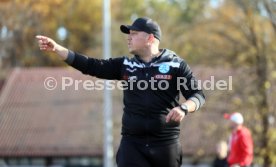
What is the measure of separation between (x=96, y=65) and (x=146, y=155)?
1042 millimetres

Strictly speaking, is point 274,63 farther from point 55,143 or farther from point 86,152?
point 55,143

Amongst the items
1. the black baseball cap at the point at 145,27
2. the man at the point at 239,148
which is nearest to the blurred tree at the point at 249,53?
the man at the point at 239,148

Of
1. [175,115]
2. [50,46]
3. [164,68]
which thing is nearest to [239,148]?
[164,68]

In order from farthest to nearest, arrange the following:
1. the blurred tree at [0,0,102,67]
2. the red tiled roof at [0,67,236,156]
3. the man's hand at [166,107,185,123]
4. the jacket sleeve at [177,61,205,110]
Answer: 1. the blurred tree at [0,0,102,67]
2. the red tiled roof at [0,67,236,156]
3. the jacket sleeve at [177,61,205,110]
4. the man's hand at [166,107,185,123]

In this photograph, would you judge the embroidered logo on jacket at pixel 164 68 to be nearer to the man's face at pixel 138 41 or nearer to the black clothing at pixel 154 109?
the black clothing at pixel 154 109

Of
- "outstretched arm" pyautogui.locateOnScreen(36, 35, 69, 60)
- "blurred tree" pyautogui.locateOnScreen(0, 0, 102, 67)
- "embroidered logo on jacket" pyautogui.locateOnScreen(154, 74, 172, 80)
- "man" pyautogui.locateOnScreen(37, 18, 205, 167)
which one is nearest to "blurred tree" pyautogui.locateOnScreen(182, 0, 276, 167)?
"man" pyautogui.locateOnScreen(37, 18, 205, 167)

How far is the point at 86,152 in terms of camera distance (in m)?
34.2

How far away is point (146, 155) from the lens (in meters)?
6.23

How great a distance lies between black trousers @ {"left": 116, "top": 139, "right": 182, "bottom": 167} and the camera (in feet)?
20.4

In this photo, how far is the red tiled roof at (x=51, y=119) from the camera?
1346 inches

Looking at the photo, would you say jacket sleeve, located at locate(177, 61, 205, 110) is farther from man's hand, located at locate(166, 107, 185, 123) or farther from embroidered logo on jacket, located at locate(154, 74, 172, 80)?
man's hand, located at locate(166, 107, 185, 123)

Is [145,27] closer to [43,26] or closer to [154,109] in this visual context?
A: [154,109]

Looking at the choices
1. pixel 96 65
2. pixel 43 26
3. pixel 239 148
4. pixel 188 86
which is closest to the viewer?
pixel 188 86

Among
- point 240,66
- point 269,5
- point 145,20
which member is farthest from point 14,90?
point 145,20
